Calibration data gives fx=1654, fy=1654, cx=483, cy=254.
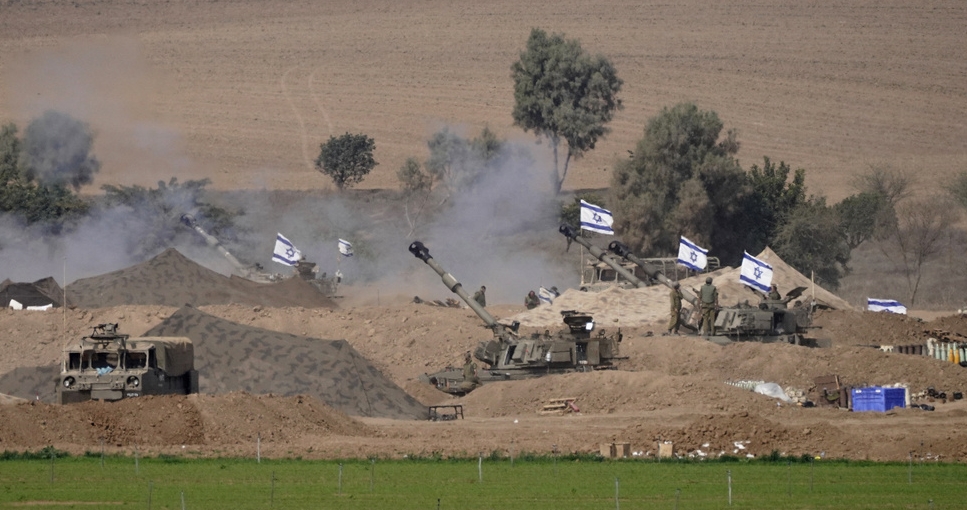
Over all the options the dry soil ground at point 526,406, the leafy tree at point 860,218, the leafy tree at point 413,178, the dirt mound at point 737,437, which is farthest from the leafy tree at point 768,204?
the dirt mound at point 737,437

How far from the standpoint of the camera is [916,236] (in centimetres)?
8675

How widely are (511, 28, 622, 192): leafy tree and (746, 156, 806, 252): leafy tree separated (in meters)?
12.3

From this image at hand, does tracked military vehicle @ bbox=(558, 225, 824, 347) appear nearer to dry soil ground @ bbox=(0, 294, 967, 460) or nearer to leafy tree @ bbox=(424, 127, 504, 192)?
dry soil ground @ bbox=(0, 294, 967, 460)

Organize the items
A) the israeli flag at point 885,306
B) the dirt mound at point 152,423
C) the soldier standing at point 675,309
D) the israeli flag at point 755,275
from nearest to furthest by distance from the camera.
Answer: the dirt mound at point 152,423 < the soldier standing at point 675,309 < the israeli flag at point 755,275 < the israeli flag at point 885,306

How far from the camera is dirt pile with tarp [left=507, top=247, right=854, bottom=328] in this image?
56531 mm

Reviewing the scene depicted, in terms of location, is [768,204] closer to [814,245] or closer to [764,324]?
[814,245]

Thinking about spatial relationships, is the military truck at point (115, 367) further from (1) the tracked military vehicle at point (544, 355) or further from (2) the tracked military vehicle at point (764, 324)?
(2) the tracked military vehicle at point (764, 324)

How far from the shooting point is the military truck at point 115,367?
35375 millimetres

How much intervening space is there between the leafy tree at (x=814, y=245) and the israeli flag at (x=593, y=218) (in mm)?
21948

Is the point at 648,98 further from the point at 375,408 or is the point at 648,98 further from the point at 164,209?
the point at 375,408

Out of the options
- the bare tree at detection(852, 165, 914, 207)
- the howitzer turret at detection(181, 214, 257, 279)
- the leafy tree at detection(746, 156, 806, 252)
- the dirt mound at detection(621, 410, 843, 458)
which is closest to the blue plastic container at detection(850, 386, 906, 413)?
the dirt mound at detection(621, 410, 843, 458)

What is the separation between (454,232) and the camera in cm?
8825

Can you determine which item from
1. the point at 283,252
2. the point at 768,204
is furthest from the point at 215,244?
the point at 768,204

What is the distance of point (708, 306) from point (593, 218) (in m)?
12.7
